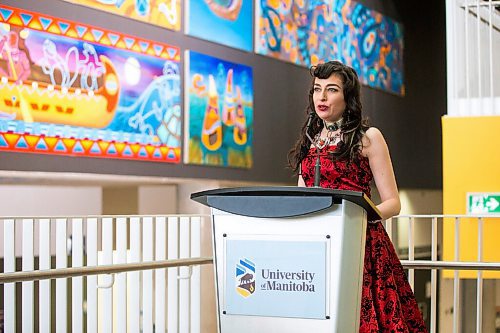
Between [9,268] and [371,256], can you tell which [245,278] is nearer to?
[371,256]

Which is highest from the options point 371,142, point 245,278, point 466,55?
point 466,55

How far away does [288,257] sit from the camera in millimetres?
1901

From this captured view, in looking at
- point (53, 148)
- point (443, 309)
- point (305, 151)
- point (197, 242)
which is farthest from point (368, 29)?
point (305, 151)

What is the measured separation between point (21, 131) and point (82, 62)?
0.67m

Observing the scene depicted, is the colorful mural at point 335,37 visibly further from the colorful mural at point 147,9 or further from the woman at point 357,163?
the woman at point 357,163

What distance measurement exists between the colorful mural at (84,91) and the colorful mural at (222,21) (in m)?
0.38

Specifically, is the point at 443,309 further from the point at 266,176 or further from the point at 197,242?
the point at 197,242

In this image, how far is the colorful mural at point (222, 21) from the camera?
6.60m

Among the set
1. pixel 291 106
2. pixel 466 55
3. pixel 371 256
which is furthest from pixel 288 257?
pixel 291 106

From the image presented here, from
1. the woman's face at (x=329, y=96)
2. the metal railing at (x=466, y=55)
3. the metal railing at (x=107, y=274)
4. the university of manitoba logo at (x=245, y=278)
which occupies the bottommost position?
the metal railing at (x=107, y=274)

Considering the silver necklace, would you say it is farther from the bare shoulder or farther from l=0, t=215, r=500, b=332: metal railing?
l=0, t=215, r=500, b=332: metal railing

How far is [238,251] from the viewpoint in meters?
1.94

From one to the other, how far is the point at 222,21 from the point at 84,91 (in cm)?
174

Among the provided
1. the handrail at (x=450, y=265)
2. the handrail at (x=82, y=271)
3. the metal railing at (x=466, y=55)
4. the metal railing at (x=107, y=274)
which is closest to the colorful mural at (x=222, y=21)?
the metal railing at (x=466, y=55)
